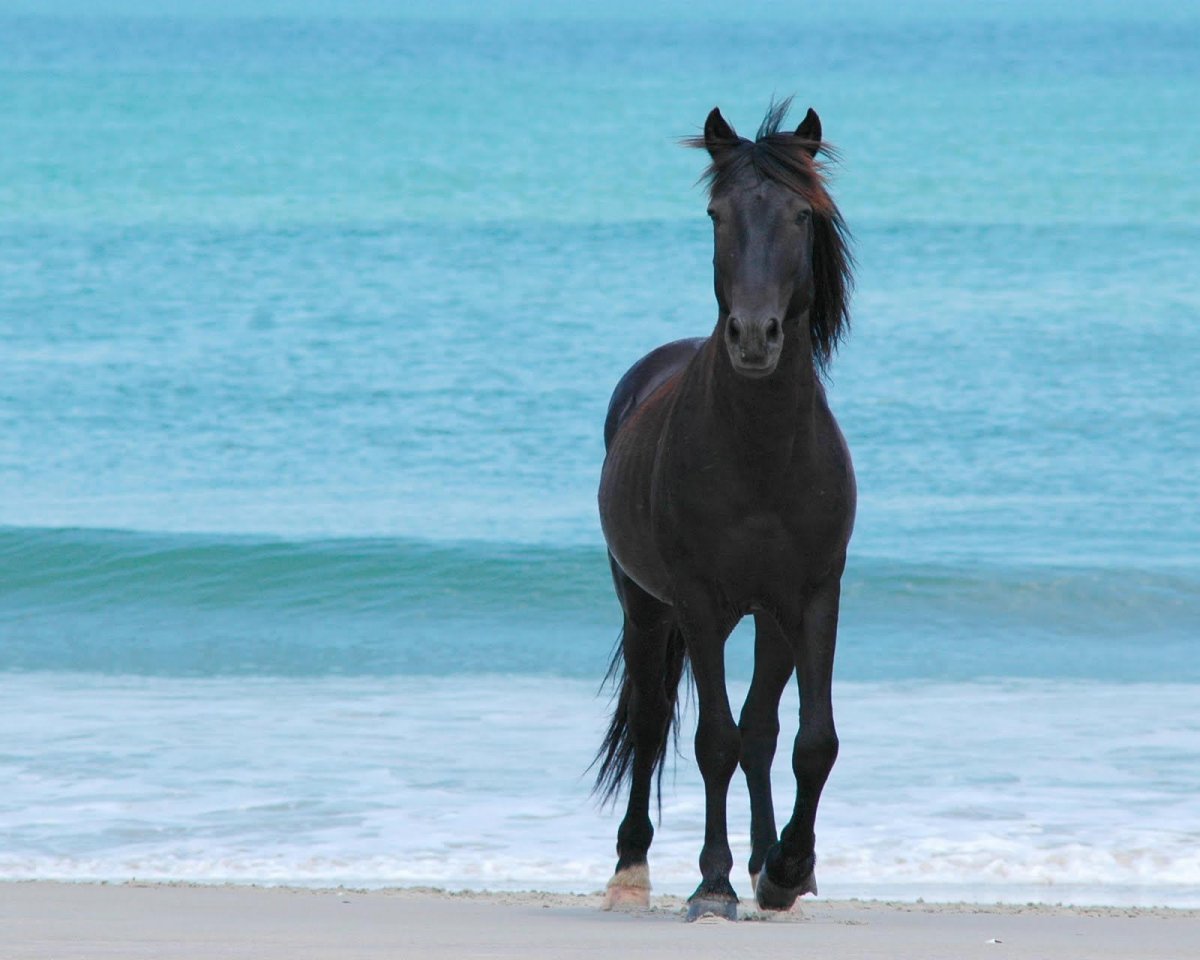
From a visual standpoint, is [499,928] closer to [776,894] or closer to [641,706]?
[776,894]

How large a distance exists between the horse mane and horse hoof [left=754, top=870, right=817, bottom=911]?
4.04 feet

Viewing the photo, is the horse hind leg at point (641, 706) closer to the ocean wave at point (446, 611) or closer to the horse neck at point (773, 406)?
the horse neck at point (773, 406)

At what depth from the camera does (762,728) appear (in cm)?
491

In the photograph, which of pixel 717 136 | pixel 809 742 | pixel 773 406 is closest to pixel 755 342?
pixel 773 406

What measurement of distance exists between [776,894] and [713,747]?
0.37m

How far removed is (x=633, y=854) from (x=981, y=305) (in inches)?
757

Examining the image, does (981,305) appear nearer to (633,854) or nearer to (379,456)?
(379,456)

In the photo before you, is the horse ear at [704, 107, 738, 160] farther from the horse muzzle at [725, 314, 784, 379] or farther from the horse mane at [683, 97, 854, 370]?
the horse muzzle at [725, 314, 784, 379]

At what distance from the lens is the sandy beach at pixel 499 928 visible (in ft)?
12.0

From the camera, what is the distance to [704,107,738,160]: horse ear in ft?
14.0

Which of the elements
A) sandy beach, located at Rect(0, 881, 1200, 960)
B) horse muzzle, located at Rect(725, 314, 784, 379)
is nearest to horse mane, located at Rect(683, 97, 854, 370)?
horse muzzle, located at Rect(725, 314, 784, 379)

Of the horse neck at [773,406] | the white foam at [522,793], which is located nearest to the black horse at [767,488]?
the horse neck at [773,406]

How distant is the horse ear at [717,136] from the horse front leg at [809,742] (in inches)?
40.1

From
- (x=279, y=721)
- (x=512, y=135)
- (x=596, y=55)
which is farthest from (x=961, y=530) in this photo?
(x=596, y=55)
